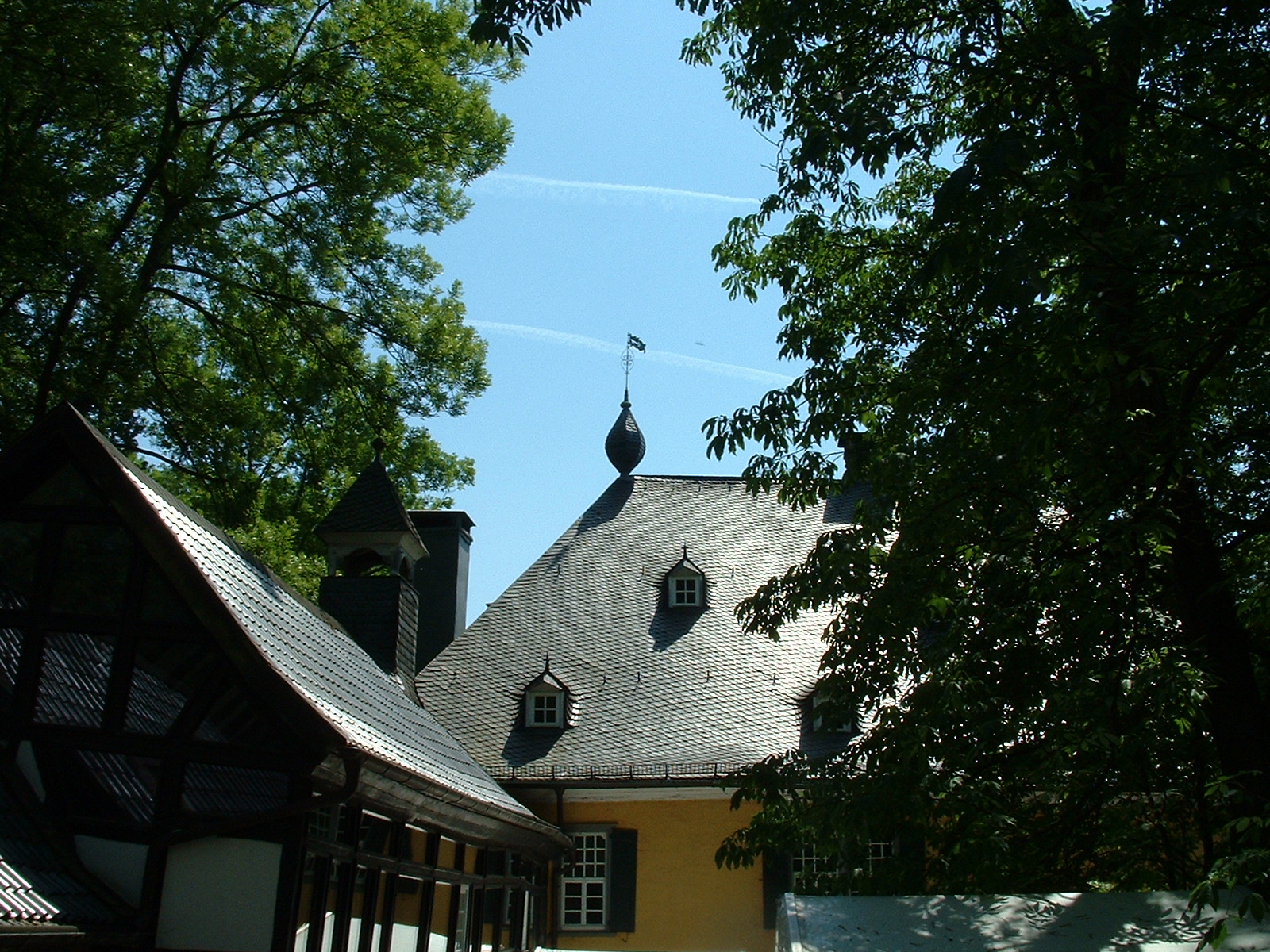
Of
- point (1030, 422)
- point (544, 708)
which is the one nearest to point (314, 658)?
point (1030, 422)

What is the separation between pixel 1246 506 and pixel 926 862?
12.1ft

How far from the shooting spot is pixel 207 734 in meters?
9.03

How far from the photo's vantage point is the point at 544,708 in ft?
63.7

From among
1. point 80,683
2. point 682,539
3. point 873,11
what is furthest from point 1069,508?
point 682,539

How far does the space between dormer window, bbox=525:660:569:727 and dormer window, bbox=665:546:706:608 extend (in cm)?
302

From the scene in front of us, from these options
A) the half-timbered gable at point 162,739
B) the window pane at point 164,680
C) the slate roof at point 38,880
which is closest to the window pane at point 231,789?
the half-timbered gable at point 162,739

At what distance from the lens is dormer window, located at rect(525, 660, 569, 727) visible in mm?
19250

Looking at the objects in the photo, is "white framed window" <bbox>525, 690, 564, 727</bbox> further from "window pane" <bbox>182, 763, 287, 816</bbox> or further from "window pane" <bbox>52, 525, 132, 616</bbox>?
"window pane" <bbox>52, 525, 132, 616</bbox>

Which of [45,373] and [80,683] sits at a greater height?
[45,373]

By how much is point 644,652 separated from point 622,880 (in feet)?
13.2

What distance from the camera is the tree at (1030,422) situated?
7492 mm

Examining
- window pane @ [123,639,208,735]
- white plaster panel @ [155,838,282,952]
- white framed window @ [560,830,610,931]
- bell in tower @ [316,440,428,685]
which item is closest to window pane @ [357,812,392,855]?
white plaster panel @ [155,838,282,952]

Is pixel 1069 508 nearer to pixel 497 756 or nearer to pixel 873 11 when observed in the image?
pixel 873 11

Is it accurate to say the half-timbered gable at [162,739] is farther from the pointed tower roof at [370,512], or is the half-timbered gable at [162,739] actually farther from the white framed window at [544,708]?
the white framed window at [544,708]
